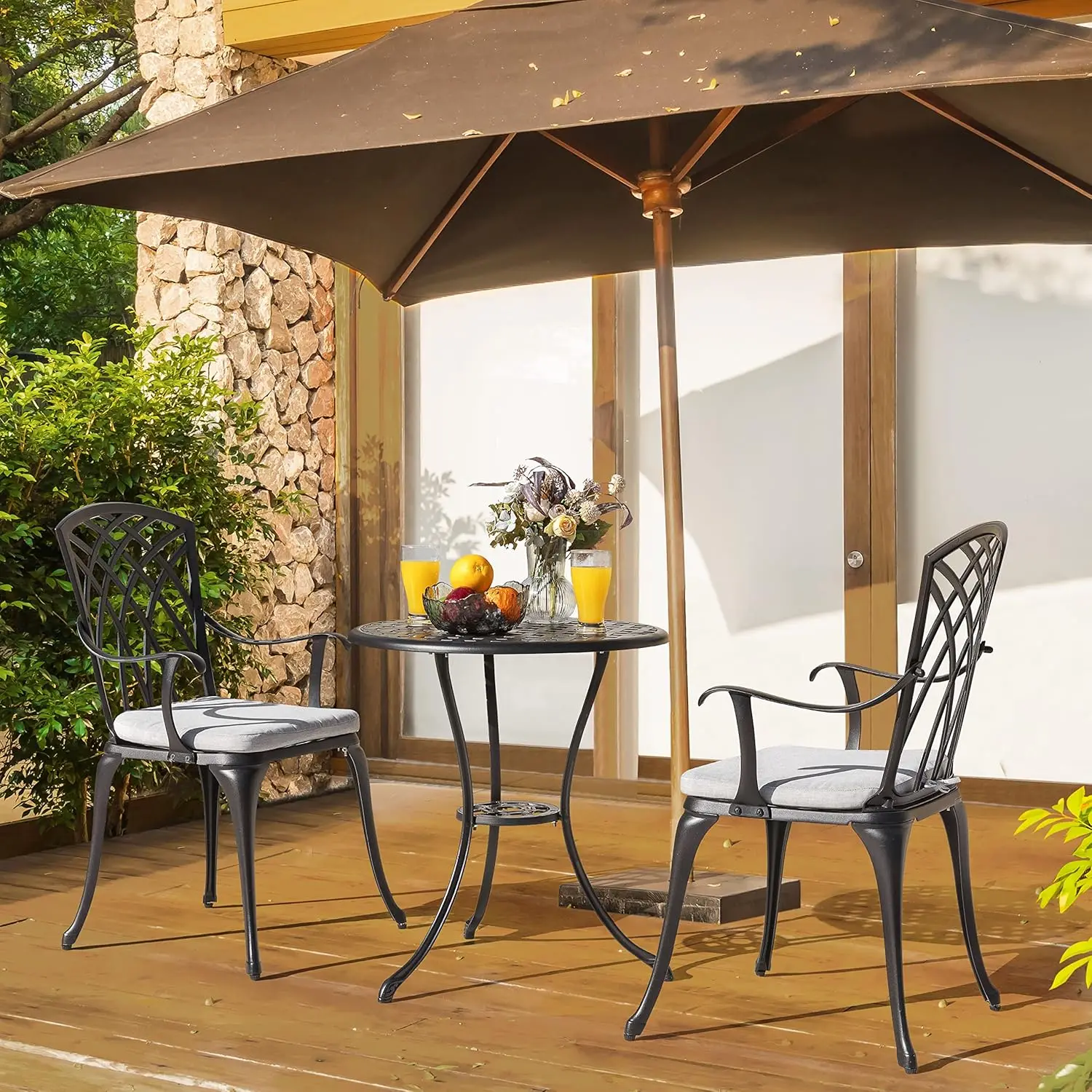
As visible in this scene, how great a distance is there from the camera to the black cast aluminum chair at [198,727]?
2.99 metres

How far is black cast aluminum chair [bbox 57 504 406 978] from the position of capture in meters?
2.99

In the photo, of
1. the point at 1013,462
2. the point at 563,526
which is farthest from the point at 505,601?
the point at 1013,462

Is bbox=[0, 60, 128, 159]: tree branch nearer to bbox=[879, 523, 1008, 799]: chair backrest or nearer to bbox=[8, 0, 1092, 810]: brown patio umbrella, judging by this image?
bbox=[8, 0, 1092, 810]: brown patio umbrella

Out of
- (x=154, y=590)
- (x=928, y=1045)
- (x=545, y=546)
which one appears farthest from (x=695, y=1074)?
(x=154, y=590)

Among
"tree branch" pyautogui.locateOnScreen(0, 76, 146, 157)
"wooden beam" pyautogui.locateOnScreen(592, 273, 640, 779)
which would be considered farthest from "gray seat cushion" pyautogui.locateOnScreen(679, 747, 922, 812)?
"tree branch" pyautogui.locateOnScreen(0, 76, 146, 157)

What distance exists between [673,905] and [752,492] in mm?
2627

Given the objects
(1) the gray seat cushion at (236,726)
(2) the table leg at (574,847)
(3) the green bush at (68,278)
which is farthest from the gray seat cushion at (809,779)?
(3) the green bush at (68,278)

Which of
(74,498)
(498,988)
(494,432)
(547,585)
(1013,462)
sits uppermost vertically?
(494,432)

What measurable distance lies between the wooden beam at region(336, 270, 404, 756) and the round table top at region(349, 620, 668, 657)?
2.33 m

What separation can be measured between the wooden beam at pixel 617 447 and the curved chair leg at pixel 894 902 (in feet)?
8.69

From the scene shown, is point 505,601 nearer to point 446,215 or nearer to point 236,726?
point 236,726

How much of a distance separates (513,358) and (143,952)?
112 inches

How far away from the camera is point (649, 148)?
333 cm

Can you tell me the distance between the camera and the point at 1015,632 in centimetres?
470
